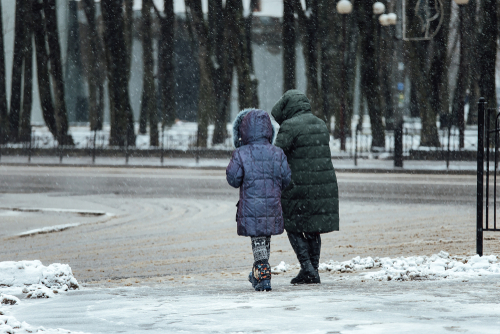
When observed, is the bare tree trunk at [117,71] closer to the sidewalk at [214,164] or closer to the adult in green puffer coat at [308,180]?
the sidewalk at [214,164]

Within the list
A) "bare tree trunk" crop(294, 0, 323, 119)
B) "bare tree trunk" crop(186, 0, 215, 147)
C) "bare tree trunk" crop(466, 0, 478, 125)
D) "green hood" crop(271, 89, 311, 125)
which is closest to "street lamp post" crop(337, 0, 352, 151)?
"bare tree trunk" crop(294, 0, 323, 119)

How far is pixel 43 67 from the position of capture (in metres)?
29.9

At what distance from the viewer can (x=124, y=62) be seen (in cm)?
2964

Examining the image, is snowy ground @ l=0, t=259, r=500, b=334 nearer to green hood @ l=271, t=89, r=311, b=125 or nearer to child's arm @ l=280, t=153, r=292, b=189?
child's arm @ l=280, t=153, r=292, b=189

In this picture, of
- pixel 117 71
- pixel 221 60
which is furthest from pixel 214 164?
pixel 221 60

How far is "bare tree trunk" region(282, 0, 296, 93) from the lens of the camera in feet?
96.5

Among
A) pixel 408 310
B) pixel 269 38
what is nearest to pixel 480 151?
pixel 408 310

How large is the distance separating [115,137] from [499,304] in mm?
25515

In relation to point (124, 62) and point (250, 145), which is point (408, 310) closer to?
point (250, 145)

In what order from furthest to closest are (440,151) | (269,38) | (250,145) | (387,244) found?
(269,38)
(440,151)
(387,244)
(250,145)

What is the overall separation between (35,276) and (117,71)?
24.4m

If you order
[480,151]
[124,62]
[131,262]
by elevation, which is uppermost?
[124,62]

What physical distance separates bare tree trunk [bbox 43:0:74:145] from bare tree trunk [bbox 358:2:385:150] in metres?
12.5

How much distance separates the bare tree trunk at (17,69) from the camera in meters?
30.4
